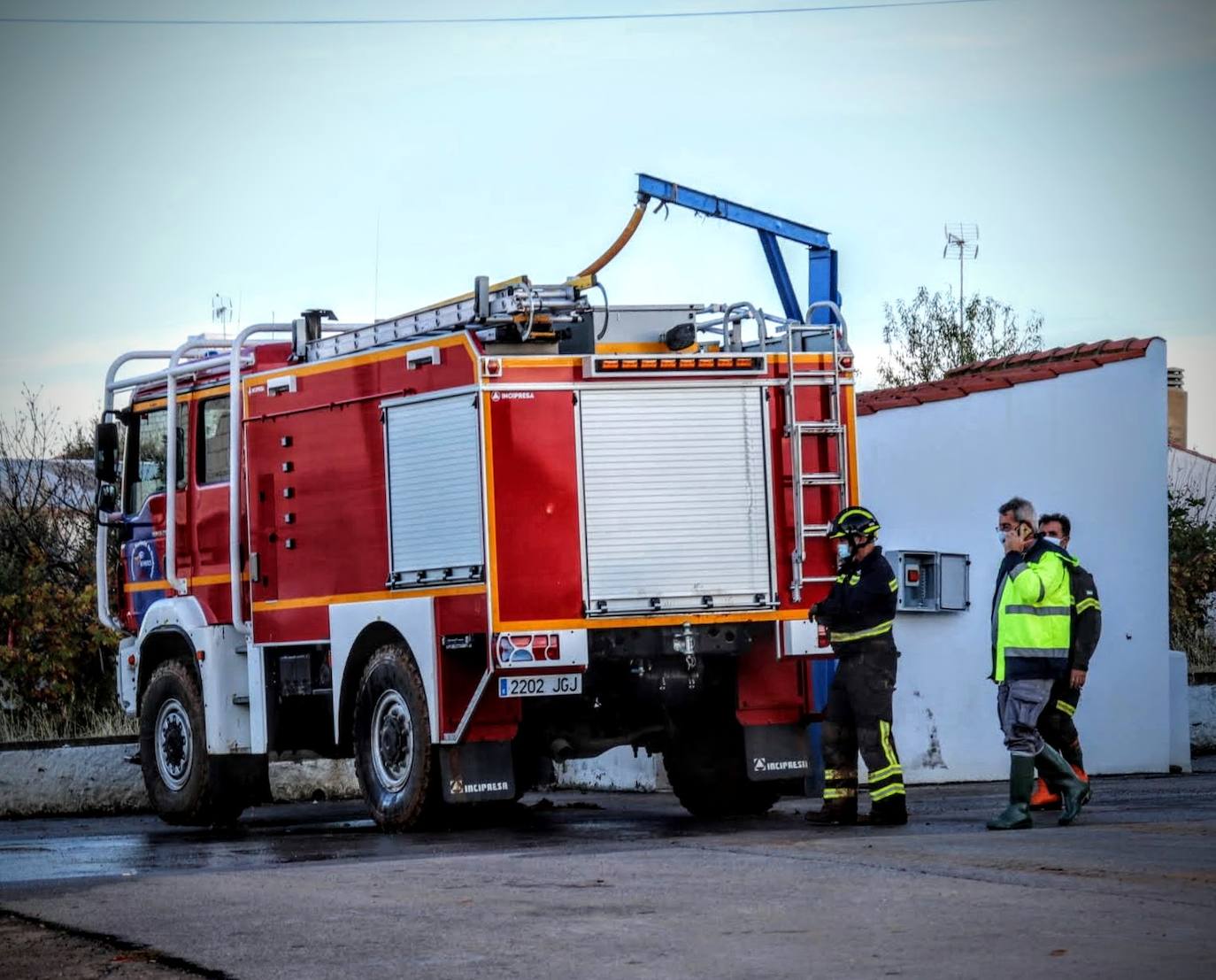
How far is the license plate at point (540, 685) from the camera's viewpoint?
11836 millimetres

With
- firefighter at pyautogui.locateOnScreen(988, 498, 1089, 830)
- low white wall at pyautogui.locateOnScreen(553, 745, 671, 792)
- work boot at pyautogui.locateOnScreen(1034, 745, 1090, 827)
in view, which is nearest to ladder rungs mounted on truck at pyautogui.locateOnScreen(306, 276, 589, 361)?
firefighter at pyautogui.locateOnScreen(988, 498, 1089, 830)

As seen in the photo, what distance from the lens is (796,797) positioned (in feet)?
51.8

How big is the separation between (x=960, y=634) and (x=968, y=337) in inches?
1006

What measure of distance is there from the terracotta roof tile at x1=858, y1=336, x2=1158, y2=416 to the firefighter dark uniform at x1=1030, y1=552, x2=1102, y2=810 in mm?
3628

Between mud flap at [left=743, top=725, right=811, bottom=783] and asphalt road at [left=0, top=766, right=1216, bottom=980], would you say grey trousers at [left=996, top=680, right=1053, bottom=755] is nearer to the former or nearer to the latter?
asphalt road at [left=0, top=766, right=1216, bottom=980]

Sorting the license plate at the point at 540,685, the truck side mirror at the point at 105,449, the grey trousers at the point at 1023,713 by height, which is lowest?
the grey trousers at the point at 1023,713

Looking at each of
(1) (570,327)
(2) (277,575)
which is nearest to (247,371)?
(2) (277,575)

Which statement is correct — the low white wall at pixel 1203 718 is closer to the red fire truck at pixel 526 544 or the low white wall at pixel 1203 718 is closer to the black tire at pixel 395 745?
the red fire truck at pixel 526 544

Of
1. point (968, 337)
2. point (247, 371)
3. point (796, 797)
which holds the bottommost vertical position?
point (796, 797)

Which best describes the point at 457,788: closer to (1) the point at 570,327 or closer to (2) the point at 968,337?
(1) the point at 570,327

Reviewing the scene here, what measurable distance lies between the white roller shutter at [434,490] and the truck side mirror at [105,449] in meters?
3.17

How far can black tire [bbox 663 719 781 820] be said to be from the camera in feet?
44.1

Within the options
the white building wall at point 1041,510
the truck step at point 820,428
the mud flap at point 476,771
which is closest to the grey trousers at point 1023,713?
the truck step at point 820,428

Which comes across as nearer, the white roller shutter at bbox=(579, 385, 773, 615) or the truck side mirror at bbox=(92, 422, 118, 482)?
the white roller shutter at bbox=(579, 385, 773, 615)
